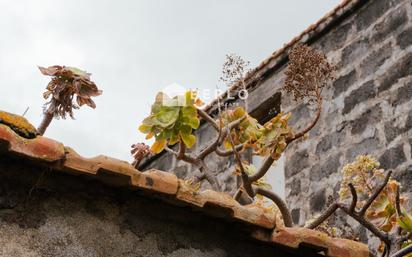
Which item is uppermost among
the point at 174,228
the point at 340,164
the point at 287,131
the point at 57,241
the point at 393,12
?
the point at 393,12

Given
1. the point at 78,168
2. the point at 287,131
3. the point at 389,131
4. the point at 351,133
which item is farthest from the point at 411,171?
the point at 78,168

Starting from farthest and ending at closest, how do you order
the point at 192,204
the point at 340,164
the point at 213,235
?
the point at 340,164 < the point at 213,235 < the point at 192,204

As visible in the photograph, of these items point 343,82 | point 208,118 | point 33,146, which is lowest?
point 33,146

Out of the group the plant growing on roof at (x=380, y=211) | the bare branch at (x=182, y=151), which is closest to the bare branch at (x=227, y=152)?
the bare branch at (x=182, y=151)

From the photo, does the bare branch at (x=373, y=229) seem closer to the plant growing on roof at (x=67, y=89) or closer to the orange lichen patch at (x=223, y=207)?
the orange lichen patch at (x=223, y=207)

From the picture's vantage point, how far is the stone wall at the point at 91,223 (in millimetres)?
2574

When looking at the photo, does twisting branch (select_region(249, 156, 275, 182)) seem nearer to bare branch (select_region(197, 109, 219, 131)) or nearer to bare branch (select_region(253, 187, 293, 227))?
bare branch (select_region(253, 187, 293, 227))

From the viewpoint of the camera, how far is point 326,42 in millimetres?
6117

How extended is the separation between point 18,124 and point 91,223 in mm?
500

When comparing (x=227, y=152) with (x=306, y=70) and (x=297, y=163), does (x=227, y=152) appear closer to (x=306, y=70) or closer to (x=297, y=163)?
(x=306, y=70)

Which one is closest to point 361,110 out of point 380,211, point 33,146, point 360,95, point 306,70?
point 360,95

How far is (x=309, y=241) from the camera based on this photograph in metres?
2.97

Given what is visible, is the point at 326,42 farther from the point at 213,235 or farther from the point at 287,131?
the point at 213,235

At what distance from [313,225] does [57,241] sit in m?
1.59
